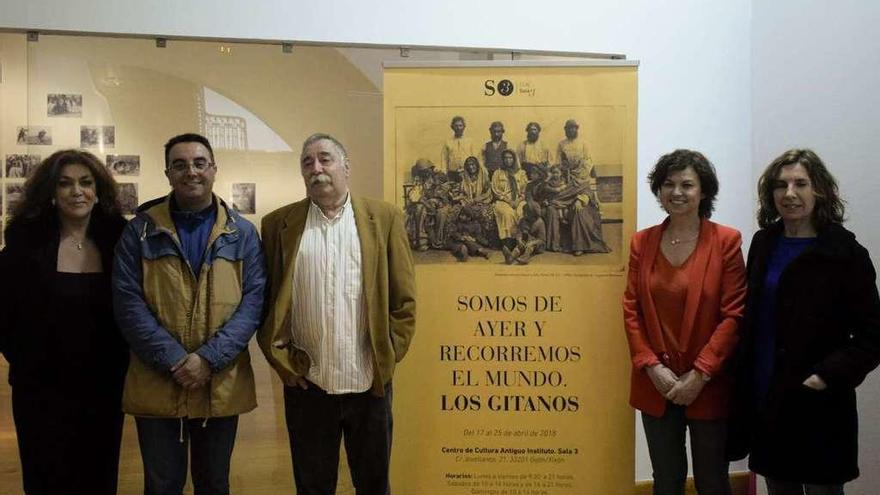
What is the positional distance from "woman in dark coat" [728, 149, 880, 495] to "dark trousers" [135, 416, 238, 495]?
1718mm

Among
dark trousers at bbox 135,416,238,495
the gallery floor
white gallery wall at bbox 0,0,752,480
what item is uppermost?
white gallery wall at bbox 0,0,752,480

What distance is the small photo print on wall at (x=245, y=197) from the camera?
3.30m

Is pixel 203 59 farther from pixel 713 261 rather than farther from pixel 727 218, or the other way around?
pixel 727 218

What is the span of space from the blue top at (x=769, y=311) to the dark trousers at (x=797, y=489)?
29 centimetres

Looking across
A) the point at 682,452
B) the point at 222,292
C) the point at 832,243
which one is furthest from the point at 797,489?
the point at 222,292

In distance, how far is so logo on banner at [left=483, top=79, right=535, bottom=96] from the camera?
2.81 meters

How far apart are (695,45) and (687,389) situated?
2037 millimetres

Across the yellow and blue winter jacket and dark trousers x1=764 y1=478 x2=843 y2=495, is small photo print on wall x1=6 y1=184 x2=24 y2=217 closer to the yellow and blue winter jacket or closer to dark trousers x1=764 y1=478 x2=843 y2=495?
the yellow and blue winter jacket

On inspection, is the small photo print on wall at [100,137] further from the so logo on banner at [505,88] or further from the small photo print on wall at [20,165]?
the so logo on banner at [505,88]

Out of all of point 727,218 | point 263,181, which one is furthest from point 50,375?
point 727,218

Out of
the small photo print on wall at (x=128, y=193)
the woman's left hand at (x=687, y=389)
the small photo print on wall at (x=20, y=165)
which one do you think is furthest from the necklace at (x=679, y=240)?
the small photo print on wall at (x=20, y=165)

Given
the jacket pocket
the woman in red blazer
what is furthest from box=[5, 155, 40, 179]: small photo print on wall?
the woman in red blazer

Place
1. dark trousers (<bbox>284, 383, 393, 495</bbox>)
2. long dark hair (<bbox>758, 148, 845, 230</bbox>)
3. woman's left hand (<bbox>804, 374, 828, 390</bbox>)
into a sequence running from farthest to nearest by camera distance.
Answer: dark trousers (<bbox>284, 383, 393, 495</bbox>) < long dark hair (<bbox>758, 148, 845, 230</bbox>) < woman's left hand (<bbox>804, 374, 828, 390</bbox>)

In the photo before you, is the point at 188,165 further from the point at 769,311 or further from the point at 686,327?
the point at 769,311
